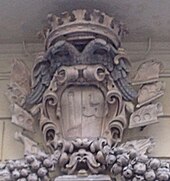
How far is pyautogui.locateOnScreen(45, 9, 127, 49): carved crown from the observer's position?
2.77 m

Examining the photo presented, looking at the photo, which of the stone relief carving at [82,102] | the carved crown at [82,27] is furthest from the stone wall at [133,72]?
the carved crown at [82,27]

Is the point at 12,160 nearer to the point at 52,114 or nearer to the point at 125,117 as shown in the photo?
the point at 52,114

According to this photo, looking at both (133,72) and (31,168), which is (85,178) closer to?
(31,168)

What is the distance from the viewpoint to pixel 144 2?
9.20ft

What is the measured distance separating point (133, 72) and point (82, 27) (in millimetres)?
297

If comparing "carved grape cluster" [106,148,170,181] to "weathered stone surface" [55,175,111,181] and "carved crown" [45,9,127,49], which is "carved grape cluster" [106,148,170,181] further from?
"carved crown" [45,9,127,49]

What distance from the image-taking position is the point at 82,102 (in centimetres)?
276

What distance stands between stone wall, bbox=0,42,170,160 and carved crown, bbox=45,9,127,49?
16cm

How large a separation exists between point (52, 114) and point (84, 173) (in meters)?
0.26

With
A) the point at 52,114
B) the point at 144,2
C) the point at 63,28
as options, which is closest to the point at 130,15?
the point at 144,2

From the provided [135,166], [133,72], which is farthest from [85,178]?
[133,72]

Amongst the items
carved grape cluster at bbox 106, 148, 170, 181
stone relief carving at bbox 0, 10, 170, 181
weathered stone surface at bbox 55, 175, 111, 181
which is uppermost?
stone relief carving at bbox 0, 10, 170, 181

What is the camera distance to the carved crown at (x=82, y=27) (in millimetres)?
2771

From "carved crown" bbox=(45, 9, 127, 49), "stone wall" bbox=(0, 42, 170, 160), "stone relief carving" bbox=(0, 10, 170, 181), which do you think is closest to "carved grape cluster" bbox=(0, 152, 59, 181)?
"stone relief carving" bbox=(0, 10, 170, 181)
